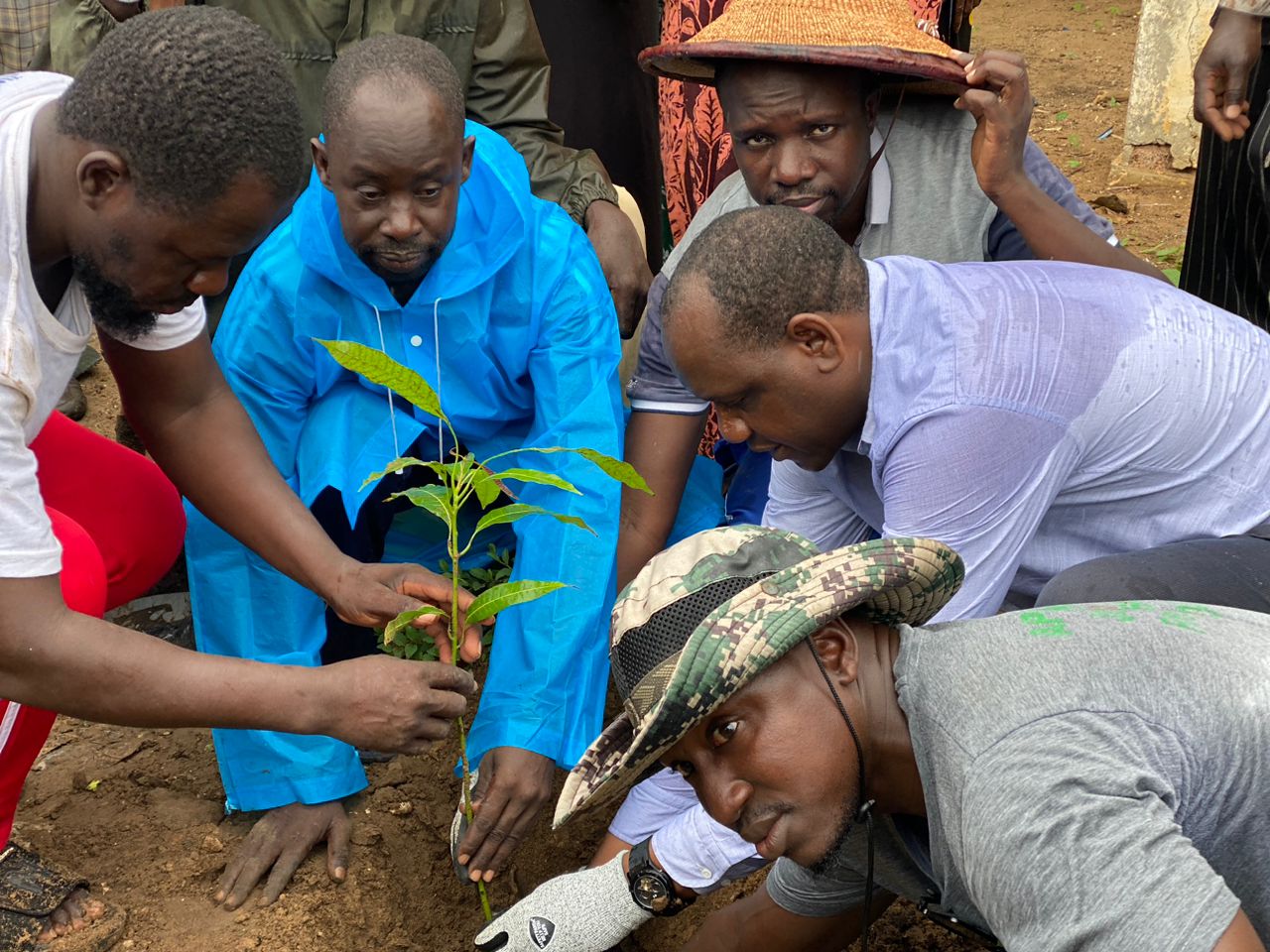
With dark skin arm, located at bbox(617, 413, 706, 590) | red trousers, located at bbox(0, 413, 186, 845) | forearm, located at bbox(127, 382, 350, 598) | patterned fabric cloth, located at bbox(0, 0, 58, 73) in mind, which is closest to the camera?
red trousers, located at bbox(0, 413, 186, 845)

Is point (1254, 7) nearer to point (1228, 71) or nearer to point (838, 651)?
point (1228, 71)

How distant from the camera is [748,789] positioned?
1.70 m

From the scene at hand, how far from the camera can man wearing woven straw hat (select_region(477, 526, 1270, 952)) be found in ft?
4.58

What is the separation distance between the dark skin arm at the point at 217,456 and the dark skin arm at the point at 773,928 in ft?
2.87

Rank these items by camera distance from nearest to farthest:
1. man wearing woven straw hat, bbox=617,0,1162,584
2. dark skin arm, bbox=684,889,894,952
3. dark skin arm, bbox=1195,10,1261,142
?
dark skin arm, bbox=684,889,894,952
man wearing woven straw hat, bbox=617,0,1162,584
dark skin arm, bbox=1195,10,1261,142

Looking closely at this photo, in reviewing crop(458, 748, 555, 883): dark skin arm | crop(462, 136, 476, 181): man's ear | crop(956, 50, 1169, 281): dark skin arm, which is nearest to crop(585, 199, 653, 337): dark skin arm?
crop(462, 136, 476, 181): man's ear

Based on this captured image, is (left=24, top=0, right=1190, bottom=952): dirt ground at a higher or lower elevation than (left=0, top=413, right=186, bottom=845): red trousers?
lower

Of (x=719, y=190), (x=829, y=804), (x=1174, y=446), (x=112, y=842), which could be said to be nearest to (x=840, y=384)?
(x=1174, y=446)

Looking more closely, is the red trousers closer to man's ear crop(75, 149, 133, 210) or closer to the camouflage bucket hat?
man's ear crop(75, 149, 133, 210)

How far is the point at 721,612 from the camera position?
1.61 m

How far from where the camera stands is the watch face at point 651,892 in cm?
238

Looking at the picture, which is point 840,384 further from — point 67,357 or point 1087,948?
point 67,357

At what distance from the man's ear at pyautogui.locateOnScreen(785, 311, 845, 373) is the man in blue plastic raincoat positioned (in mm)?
684

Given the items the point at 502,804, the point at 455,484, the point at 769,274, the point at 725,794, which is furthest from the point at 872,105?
the point at 725,794
